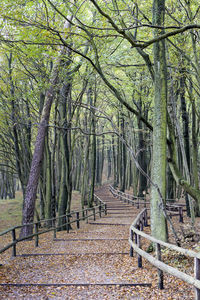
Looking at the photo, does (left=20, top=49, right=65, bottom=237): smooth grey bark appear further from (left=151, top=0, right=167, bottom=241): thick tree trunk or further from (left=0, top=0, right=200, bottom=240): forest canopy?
(left=151, top=0, right=167, bottom=241): thick tree trunk

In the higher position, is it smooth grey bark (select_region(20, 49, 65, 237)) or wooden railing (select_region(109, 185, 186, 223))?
smooth grey bark (select_region(20, 49, 65, 237))

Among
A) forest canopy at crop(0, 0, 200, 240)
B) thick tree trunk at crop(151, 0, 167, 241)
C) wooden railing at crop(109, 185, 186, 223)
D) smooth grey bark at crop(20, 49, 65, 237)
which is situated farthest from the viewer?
wooden railing at crop(109, 185, 186, 223)

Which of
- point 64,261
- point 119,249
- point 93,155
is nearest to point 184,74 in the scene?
point 119,249

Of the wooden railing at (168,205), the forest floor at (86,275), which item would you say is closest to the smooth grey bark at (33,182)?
the forest floor at (86,275)

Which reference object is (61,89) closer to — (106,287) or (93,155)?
(93,155)

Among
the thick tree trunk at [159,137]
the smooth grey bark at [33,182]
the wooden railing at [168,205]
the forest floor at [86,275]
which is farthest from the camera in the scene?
the wooden railing at [168,205]

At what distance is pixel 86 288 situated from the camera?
538cm

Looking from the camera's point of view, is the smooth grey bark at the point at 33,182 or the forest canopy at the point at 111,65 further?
the smooth grey bark at the point at 33,182

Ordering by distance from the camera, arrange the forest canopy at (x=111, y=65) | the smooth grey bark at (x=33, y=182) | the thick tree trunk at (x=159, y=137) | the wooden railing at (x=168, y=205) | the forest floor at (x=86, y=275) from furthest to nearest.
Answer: the wooden railing at (x=168, y=205), the smooth grey bark at (x=33, y=182), the forest canopy at (x=111, y=65), the thick tree trunk at (x=159, y=137), the forest floor at (x=86, y=275)

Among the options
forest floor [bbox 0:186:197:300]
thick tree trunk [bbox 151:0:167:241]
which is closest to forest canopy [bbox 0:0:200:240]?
thick tree trunk [bbox 151:0:167:241]

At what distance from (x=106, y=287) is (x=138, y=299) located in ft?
2.54

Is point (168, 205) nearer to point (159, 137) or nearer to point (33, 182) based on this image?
point (33, 182)

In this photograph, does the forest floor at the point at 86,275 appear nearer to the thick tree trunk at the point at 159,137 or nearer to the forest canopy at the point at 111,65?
the thick tree trunk at the point at 159,137

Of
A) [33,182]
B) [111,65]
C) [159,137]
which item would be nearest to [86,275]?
[159,137]
